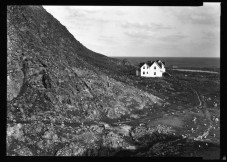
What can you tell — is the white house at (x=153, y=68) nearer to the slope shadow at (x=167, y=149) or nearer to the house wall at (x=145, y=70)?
the house wall at (x=145, y=70)

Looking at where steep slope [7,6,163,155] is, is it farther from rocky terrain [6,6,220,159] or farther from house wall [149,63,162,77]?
house wall [149,63,162,77]

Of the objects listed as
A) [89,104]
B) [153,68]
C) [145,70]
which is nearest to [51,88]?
[89,104]

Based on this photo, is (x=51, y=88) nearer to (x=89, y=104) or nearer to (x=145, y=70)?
(x=89, y=104)

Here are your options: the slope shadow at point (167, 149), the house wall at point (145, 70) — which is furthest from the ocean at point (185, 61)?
the slope shadow at point (167, 149)

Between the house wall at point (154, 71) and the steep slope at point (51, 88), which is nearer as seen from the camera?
the steep slope at point (51, 88)
